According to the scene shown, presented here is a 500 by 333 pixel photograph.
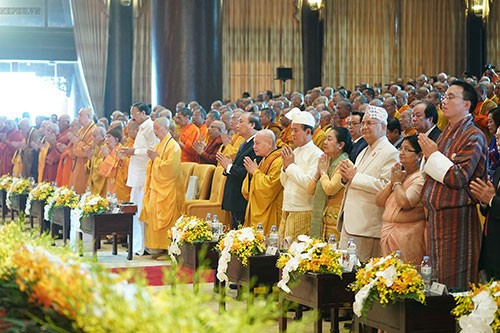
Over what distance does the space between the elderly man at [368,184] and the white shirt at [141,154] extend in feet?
14.4

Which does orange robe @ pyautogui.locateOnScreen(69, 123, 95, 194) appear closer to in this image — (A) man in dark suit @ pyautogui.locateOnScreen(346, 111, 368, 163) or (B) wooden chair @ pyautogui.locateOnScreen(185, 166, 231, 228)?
(B) wooden chair @ pyautogui.locateOnScreen(185, 166, 231, 228)

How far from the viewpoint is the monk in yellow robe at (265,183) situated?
7.55 m

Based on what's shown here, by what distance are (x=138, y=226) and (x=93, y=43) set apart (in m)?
11.5

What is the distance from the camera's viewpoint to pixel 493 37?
2094 centimetres

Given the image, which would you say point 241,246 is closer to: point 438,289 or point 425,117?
point 425,117

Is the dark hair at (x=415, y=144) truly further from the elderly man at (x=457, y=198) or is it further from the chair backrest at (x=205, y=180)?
the chair backrest at (x=205, y=180)

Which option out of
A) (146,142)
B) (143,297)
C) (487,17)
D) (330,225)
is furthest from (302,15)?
(143,297)

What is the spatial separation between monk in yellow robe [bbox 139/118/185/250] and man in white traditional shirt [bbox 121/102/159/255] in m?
0.34

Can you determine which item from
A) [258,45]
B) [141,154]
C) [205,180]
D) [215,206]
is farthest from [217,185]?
[258,45]

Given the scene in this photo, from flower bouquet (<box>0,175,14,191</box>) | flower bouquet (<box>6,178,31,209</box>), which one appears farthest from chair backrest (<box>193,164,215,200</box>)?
flower bouquet (<box>0,175,14,191</box>)

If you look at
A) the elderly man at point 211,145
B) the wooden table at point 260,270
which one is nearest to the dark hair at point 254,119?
the elderly man at point 211,145

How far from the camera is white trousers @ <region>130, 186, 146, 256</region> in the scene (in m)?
10.3

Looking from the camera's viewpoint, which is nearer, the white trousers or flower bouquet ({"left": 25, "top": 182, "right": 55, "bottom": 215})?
the white trousers

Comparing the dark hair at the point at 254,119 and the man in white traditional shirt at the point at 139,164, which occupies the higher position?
the dark hair at the point at 254,119
